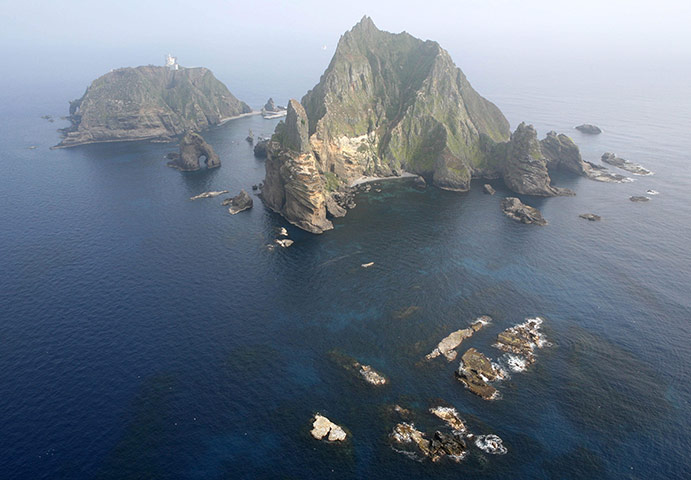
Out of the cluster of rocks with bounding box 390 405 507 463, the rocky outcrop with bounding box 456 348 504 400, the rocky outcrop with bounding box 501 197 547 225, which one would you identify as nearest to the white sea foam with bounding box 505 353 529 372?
the rocky outcrop with bounding box 456 348 504 400

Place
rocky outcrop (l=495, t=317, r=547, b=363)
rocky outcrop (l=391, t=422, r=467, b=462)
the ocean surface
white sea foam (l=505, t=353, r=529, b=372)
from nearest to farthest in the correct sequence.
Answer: rocky outcrop (l=391, t=422, r=467, b=462) < the ocean surface < white sea foam (l=505, t=353, r=529, b=372) < rocky outcrop (l=495, t=317, r=547, b=363)

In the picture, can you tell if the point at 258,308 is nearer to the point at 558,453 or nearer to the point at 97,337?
the point at 97,337

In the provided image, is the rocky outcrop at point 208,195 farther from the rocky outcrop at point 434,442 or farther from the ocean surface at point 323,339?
the rocky outcrop at point 434,442

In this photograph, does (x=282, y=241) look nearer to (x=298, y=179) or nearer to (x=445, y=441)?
(x=298, y=179)

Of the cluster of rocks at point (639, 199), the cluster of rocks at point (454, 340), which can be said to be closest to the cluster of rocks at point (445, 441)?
the cluster of rocks at point (454, 340)

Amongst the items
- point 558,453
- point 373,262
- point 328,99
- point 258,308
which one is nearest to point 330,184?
point 328,99

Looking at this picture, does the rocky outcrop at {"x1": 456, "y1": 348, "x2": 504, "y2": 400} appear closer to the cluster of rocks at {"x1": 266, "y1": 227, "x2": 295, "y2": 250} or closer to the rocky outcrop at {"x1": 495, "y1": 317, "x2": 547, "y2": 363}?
the rocky outcrop at {"x1": 495, "y1": 317, "x2": 547, "y2": 363}
